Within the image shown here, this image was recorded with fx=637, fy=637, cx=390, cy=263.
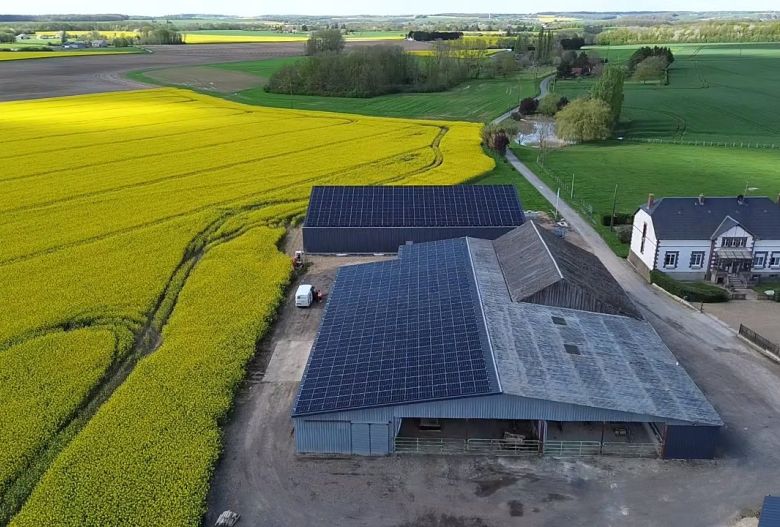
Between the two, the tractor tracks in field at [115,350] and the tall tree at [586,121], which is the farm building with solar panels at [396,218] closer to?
the tractor tracks in field at [115,350]

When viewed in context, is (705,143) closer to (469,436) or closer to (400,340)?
(400,340)

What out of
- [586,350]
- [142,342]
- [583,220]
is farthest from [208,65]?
[586,350]

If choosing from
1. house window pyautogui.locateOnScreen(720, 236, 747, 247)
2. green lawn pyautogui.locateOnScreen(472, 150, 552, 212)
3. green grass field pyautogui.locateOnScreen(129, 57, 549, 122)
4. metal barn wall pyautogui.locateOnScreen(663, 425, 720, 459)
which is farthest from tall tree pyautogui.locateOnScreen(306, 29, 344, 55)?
metal barn wall pyautogui.locateOnScreen(663, 425, 720, 459)

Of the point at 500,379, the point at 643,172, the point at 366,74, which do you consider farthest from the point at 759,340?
the point at 366,74

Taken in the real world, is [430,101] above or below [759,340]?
above

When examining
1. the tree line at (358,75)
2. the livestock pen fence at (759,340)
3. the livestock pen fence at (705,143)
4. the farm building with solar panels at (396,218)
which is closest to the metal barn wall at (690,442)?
the livestock pen fence at (759,340)

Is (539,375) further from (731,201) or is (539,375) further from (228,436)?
(731,201)
